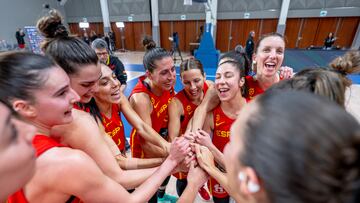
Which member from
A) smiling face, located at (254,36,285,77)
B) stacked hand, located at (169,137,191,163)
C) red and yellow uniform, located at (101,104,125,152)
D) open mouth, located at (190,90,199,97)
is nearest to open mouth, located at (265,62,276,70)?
smiling face, located at (254,36,285,77)

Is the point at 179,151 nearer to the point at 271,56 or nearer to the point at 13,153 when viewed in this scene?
the point at 13,153

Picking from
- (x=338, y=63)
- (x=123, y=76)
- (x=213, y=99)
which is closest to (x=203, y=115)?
(x=213, y=99)

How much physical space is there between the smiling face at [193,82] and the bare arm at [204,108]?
0.57ft

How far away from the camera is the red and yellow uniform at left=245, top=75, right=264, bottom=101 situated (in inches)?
88.5

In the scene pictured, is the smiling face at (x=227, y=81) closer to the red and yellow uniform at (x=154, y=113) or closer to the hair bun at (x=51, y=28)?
the red and yellow uniform at (x=154, y=113)

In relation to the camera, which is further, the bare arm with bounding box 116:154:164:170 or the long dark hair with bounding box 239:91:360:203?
the bare arm with bounding box 116:154:164:170

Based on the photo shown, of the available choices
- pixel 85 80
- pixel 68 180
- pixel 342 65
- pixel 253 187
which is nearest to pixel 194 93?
pixel 85 80

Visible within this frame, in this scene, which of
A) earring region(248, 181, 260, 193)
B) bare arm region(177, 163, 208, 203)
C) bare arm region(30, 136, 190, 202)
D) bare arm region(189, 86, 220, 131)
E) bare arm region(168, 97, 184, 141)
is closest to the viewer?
earring region(248, 181, 260, 193)

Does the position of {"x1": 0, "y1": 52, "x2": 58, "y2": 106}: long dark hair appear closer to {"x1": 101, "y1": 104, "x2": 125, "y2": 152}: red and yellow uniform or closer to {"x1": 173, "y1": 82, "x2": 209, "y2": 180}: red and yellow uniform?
{"x1": 101, "y1": 104, "x2": 125, "y2": 152}: red and yellow uniform

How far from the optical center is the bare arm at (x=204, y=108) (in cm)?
197

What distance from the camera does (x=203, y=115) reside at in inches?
79.7

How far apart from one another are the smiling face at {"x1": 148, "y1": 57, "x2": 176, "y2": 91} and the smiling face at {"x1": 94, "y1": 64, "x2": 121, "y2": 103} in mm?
535

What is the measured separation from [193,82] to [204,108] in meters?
0.39

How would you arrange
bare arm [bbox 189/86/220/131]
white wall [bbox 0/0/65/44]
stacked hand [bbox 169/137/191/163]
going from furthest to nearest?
white wall [bbox 0/0/65/44] < bare arm [bbox 189/86/220/131] < stacked hand [bbox 169/137/191/163]
